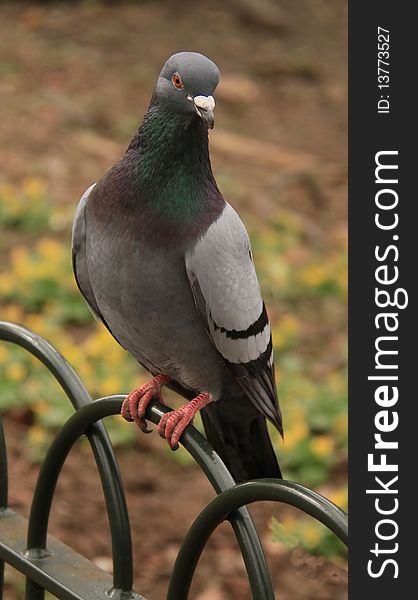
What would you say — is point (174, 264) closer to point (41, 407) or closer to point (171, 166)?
point (171, 166)

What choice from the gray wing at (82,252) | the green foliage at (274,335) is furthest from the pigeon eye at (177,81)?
the green foliage at (274,335)

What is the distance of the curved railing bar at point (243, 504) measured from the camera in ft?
4.88

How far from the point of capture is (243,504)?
1640 millimetres

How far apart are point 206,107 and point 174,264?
0.39m

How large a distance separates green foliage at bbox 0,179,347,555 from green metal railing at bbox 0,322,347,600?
140 centimetres

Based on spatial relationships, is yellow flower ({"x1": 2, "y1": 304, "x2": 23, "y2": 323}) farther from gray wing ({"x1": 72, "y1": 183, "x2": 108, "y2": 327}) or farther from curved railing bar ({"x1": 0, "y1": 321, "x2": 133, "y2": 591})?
curved railing bar ({"x1": 0, "y1": 321, "x2": 133, "y2": 591})

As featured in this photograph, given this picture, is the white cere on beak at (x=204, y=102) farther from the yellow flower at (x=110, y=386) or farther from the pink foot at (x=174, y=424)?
the yellow flower at (x=110, y=386)

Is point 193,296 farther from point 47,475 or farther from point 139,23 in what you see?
point 139,23

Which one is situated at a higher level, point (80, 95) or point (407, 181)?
point (80, 95)

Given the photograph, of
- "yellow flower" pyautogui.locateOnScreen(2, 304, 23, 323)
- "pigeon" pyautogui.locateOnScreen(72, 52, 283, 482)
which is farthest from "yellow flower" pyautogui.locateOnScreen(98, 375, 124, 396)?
"pigeon" pyautogui.locateOnScreen(72, 52, 283, 482)

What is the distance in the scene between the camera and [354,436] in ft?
7.04

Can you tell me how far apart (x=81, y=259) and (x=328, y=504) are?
3.64ft

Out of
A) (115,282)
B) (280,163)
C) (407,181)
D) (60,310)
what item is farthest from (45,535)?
(280,163)

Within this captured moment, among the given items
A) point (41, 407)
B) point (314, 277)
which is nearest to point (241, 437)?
point (41, 407)
